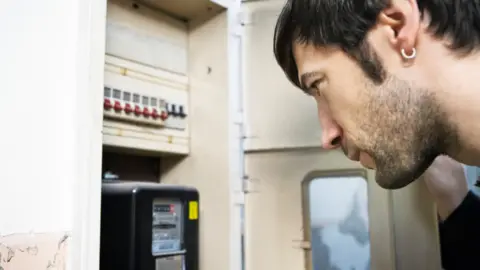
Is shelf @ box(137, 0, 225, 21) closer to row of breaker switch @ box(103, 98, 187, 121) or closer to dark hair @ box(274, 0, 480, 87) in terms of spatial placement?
row of breaker switch @ box(103, 98, 187, 121)

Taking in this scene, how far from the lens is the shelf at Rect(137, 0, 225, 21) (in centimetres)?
146

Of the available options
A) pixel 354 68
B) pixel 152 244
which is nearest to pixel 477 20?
pixel 354 68

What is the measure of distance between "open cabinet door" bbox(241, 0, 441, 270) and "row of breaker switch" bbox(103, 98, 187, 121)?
0.19 m

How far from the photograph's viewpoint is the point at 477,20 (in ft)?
2.90

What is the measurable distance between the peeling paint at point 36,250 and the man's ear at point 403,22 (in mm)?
672

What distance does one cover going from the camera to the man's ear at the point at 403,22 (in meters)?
0.87

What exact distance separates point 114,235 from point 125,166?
0.29 m

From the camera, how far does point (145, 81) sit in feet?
4.64

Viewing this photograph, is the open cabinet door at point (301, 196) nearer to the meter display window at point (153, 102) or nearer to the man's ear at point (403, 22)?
the meter display window at point (153, 102)

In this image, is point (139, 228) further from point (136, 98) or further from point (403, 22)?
point (403, 22)

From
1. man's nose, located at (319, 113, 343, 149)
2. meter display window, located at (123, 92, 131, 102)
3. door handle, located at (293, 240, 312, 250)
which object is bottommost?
door handle, located at (293, 240, 312, 250)

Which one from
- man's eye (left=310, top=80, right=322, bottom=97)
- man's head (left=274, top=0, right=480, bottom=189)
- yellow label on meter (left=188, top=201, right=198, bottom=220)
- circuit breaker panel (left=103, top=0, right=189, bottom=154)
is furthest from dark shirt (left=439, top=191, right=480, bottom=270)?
circuit breaker panel (left=103, top=0, right=189, bottom=154)

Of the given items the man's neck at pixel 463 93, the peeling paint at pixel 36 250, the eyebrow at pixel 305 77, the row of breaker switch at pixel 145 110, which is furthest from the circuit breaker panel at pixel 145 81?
the man's neck at pixel 463 93

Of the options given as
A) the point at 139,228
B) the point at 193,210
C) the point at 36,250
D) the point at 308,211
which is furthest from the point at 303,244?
the point at 36,250
